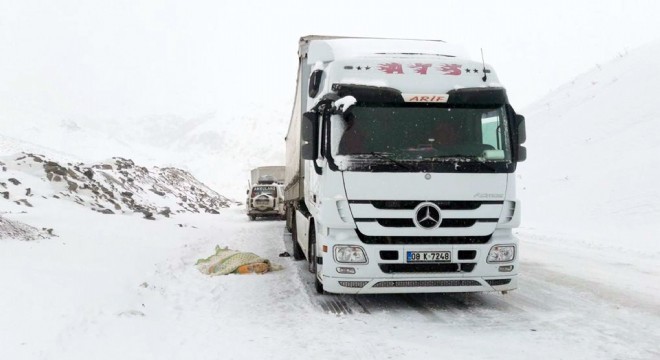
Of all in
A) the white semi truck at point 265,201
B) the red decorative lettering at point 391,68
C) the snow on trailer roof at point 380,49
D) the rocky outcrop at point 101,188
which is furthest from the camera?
the white semi truck at point 265,201

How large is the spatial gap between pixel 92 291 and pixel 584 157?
19.6 m

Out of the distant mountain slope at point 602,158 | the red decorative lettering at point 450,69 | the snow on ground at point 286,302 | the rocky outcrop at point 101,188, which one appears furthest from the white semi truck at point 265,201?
the red decorative lettering at point 450,69

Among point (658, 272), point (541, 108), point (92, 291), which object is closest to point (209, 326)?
point (92, 291)

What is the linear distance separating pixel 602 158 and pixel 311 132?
55.5 ft

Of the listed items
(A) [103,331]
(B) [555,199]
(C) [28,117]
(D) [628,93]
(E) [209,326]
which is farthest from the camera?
(C) [28,117]

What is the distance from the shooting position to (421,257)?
19.9 ft

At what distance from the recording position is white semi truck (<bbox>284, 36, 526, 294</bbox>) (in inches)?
239

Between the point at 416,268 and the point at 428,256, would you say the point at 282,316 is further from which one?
the point at 428,256

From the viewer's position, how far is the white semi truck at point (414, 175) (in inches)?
239

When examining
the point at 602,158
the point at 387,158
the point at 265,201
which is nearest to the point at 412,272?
the point at 387,158

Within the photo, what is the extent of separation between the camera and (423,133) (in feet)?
21.0

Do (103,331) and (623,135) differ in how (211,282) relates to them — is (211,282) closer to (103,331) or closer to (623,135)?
(103,331)

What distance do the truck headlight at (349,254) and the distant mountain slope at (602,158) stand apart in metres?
8.51

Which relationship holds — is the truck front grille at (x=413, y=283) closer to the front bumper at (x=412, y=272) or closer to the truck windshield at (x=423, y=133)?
the front bumper at (x=412, y=272)
